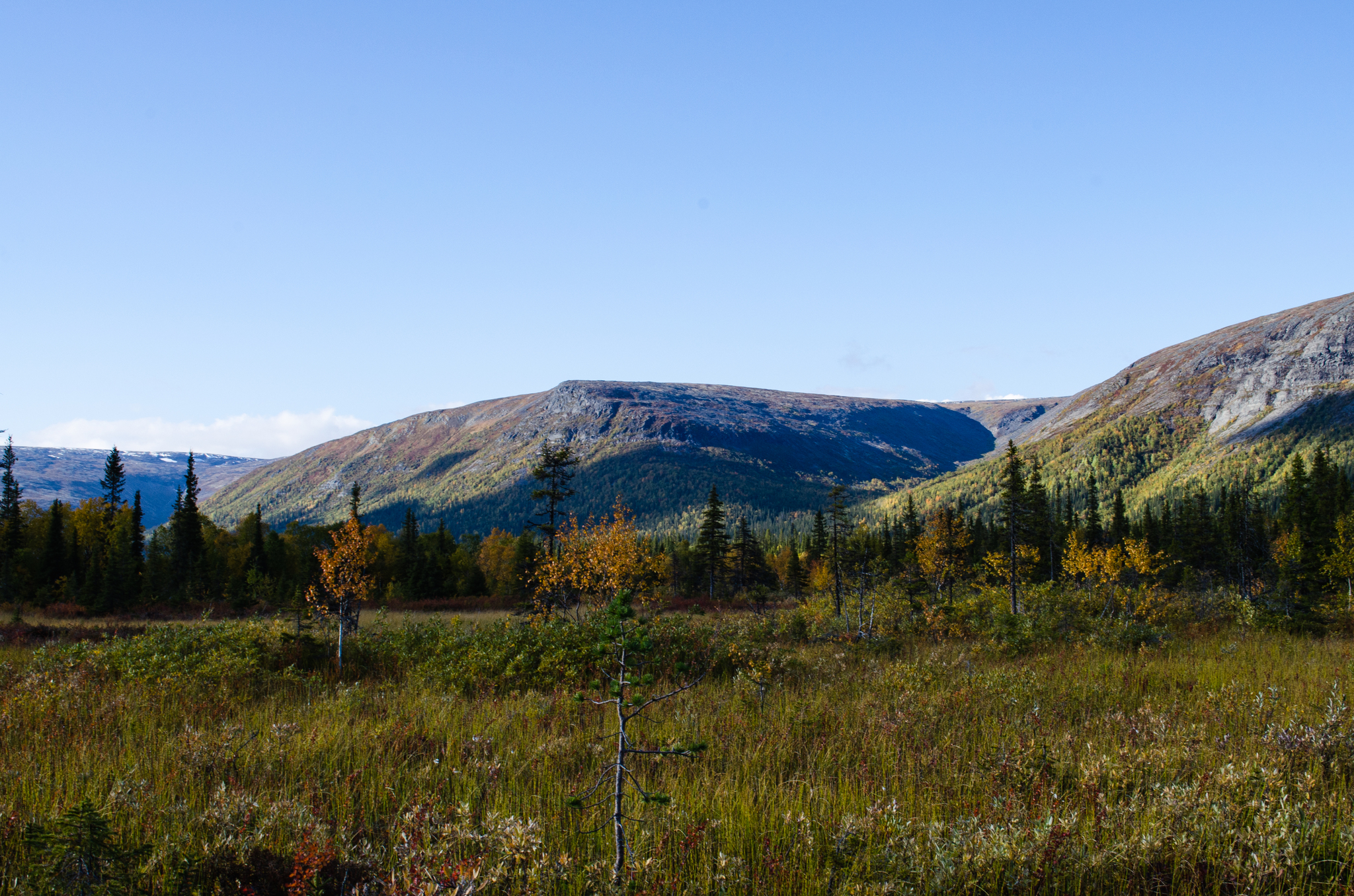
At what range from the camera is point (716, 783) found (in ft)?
18.2

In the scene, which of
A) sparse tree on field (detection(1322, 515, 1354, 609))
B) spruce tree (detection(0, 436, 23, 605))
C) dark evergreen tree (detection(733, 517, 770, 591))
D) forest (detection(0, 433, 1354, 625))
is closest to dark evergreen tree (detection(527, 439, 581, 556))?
forest (detection(0, 433, 1354, 625))

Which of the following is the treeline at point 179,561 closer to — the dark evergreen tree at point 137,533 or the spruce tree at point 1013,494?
the dark evergreen tree at point 137,533

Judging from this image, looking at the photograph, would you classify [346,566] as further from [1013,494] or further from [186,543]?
[186,543]

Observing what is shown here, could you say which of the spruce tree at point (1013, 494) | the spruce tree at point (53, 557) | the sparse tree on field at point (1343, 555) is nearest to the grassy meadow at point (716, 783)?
the spruce tree at point (1013, 494)

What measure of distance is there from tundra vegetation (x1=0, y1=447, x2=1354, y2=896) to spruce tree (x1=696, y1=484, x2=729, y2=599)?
43.4 metres

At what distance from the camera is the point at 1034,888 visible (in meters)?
3.63

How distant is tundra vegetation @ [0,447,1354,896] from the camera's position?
3.62 meters

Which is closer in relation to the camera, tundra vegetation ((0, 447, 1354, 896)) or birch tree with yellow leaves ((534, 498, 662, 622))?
tundra vegetation ((0, 447, 1354, 896))

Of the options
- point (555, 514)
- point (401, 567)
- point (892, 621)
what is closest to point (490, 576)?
point (401, 567)

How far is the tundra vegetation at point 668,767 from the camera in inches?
143

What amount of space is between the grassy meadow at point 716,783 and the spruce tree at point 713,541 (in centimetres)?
4641

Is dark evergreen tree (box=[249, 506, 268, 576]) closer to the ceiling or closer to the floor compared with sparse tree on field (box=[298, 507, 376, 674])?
closer to the floor

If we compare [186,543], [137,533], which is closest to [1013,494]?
[186,543]

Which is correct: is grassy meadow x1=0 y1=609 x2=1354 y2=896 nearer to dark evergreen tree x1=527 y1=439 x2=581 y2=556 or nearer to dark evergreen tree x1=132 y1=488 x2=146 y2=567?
dark evergreen tree x1=527 y1=439 x2=581 y2=556
